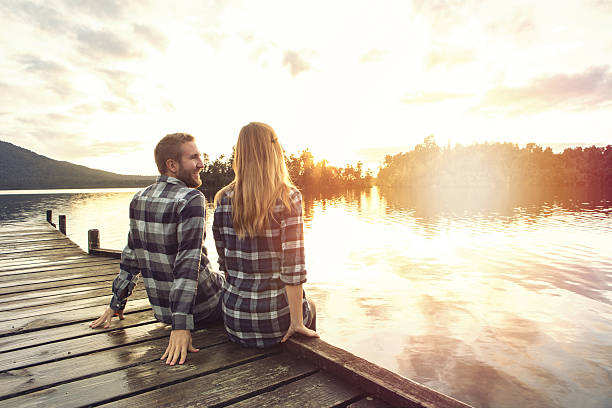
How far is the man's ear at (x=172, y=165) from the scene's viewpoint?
336 cm

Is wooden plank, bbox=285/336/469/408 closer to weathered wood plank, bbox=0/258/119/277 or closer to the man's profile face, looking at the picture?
the man's profile face

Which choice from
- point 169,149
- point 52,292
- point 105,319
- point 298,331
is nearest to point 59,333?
point 105,319

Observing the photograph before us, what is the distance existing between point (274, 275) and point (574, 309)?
42.8 ft

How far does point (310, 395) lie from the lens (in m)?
2.70

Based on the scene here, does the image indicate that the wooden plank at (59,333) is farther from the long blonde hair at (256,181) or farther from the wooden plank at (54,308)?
the long blonde hair at (256,181)

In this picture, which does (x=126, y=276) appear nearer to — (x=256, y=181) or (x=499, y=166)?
(x=256, y=181)

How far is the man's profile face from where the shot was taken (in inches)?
132

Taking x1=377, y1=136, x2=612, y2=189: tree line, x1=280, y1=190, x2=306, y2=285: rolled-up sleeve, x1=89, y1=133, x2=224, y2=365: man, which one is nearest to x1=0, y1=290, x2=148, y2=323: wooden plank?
x1=89, y1=133, x2=224, y2=365: man

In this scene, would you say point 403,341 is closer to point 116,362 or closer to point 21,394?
point 116,362

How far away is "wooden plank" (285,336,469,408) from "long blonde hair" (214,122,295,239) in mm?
1165

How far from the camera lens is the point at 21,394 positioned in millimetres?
2793

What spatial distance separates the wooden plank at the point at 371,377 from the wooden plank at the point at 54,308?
341cm

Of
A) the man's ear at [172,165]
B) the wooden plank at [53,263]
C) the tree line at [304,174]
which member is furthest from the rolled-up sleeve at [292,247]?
the tree line at [304,174]

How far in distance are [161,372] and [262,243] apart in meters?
1.40
